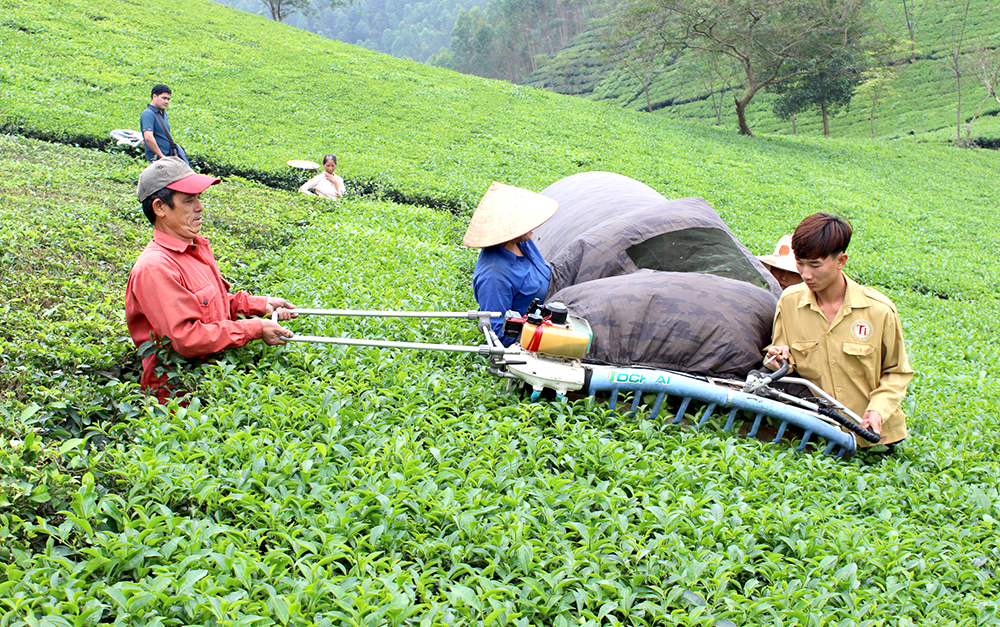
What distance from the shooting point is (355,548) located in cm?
229

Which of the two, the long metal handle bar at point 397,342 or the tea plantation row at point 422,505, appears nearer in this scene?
the tea plantation row at point 422,505

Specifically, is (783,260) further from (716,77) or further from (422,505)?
(716,77)

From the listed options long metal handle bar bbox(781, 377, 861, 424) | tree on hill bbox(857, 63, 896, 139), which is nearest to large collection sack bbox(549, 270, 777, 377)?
long metal handle bar bbox(781, 377, 861, 424)

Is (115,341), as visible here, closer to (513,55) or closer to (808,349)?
(808,349)

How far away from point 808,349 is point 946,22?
181 ft

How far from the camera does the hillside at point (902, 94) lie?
34000mm

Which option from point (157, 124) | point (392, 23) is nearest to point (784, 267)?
point (157, 124)

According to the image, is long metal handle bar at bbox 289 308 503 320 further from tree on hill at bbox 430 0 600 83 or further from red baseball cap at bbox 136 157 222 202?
tree on hill at bbox 430 0 600 83

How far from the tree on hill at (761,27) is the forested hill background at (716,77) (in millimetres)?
2423

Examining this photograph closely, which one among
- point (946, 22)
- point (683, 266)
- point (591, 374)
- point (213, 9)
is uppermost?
point (946, 22)

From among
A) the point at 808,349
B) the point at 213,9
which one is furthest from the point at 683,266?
the point at 213,9

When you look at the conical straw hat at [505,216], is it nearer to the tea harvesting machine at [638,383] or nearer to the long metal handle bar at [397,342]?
the long metal handle bar at [397,342]

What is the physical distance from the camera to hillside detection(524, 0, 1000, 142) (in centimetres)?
3400

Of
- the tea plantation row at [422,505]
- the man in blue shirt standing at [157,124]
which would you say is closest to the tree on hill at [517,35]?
the man in blue shirt standing at [157,124]
